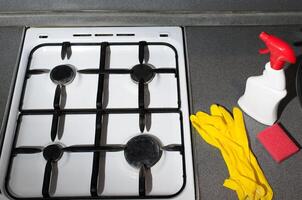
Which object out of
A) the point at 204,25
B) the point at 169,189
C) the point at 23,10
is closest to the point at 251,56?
the point at 204,25

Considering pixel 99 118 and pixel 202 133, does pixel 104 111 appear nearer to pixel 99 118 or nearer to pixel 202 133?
pixel 99 118

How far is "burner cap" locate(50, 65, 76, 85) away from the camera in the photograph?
79cm

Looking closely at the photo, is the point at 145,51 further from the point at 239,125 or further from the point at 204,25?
the point at 239,125

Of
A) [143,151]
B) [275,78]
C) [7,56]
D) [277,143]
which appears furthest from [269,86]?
[7,56]

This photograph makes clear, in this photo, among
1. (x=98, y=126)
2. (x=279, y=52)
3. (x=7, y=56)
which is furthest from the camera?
(x=7, y=56)

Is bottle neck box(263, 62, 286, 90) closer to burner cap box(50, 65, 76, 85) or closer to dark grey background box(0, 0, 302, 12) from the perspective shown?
dark grey background box(0, 0, 302, 12)

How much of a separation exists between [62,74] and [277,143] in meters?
0.54

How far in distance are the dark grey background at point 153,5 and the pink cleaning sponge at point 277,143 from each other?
37 centimetres

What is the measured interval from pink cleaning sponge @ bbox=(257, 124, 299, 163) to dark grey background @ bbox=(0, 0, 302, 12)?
368 millimetres

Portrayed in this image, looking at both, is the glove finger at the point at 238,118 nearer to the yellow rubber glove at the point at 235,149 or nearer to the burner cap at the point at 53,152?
the yellow rubber glove at the point at 235,149

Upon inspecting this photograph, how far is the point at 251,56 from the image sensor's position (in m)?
0.85

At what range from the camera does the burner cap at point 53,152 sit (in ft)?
2.25

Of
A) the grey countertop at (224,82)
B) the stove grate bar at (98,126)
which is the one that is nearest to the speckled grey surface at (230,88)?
the grey countertop at (224,82)

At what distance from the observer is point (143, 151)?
2.27ft
